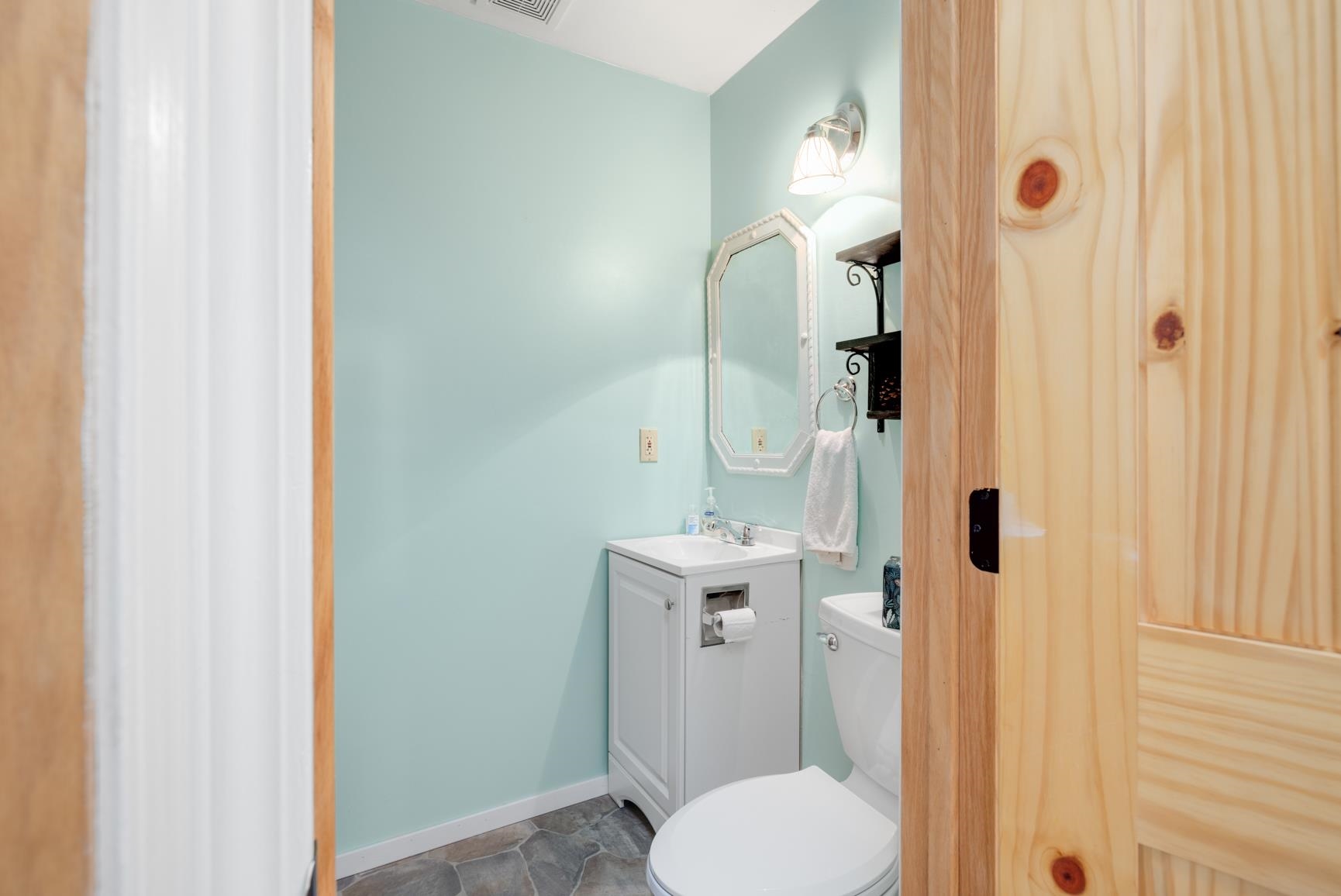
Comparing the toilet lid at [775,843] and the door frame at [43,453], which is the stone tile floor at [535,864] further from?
the door frame at [43,453]

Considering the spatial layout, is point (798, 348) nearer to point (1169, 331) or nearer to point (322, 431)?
point (1169, 331)

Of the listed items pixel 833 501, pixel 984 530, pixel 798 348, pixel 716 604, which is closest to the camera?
pixel 984 530

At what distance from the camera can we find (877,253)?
148cm

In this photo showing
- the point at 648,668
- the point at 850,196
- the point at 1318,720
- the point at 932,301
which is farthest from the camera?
the point at 648,668

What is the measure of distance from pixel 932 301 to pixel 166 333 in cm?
66

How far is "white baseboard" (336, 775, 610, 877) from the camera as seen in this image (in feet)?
5.38

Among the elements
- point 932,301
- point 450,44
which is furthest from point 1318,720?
point 450,44

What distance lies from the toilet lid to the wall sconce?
57.6 inches

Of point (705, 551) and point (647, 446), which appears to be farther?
point (647, 446)

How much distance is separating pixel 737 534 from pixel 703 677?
0.50m

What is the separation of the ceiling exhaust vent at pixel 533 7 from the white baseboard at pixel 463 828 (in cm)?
230

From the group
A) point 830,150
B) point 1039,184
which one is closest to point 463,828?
point 1039,184

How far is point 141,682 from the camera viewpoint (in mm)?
227

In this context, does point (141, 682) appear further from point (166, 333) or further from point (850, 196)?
point (850, 196)
